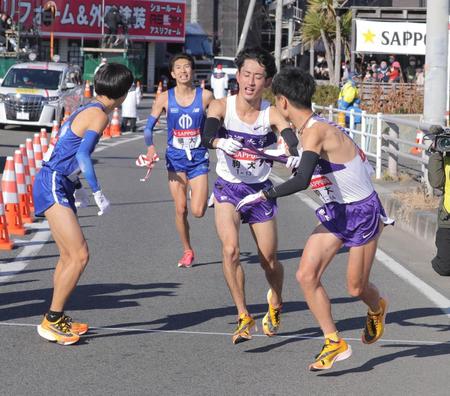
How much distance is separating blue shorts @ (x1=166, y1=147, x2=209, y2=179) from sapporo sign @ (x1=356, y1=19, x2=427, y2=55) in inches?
824

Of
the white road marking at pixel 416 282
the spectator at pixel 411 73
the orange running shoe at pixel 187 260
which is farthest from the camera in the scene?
the spectator at pixel 411 73

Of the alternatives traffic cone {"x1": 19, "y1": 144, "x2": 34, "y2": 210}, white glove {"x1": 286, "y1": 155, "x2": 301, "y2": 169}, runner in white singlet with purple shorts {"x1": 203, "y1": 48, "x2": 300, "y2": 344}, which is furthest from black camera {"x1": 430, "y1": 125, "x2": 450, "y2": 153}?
traffic cone {"x1": 19, "y1": 144, "x2": 34, "y2": 210}

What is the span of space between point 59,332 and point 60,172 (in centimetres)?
109

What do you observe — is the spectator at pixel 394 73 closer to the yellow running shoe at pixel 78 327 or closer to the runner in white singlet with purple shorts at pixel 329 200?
the yellow running shoe at pixel 78 327

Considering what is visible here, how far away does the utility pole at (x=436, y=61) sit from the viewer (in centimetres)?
1558

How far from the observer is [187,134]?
11.0 m

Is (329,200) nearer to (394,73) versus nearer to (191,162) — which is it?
(191,162)

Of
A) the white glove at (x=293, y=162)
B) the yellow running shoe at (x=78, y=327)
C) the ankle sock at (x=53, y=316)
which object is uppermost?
the white glove at (x=293, y=162)

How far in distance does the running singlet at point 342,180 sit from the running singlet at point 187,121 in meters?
3.87

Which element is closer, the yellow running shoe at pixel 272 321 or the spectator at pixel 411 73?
the yellow running shoe at pixel 272 321

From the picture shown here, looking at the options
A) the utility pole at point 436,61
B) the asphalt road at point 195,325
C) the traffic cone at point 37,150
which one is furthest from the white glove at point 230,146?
the traffic cone at point 37,150

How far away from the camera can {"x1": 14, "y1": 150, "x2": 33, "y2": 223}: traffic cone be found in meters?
14.5

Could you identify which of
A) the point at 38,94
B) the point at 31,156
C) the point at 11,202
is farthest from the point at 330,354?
the point at 38,94

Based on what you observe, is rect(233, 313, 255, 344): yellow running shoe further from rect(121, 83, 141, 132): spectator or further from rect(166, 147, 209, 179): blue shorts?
rect(121, 83, 141, 132): spectator
